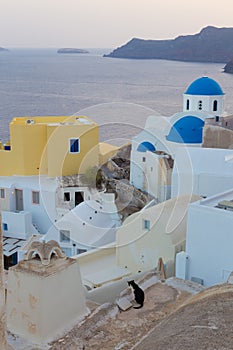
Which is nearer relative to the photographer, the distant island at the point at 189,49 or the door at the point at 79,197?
the door at the point at 79,197

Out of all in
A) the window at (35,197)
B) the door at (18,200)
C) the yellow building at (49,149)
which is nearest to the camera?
the window at (35,197)

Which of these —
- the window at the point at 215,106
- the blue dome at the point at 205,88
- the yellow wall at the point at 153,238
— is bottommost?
the yellow wall at the point at 153,238

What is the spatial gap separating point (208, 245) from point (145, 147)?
27.8 ft

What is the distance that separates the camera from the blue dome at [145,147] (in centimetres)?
1784

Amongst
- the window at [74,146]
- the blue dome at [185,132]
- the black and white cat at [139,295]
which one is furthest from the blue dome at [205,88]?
the black and white cat at [139,295]

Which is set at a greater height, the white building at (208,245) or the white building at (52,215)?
the white building at (208,245)

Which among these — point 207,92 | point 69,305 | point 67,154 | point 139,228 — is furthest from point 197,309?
point 207,92

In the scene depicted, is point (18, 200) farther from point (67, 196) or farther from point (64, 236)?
point (64, 236)

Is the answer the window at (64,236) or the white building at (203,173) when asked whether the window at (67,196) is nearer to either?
the window at (64,236)

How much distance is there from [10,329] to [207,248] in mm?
4140

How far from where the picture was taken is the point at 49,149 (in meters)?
17.7

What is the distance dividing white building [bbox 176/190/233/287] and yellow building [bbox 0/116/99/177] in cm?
833

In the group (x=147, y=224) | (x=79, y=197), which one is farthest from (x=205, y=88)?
(x=147, y=224)

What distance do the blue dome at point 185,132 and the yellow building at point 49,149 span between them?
262 cm
